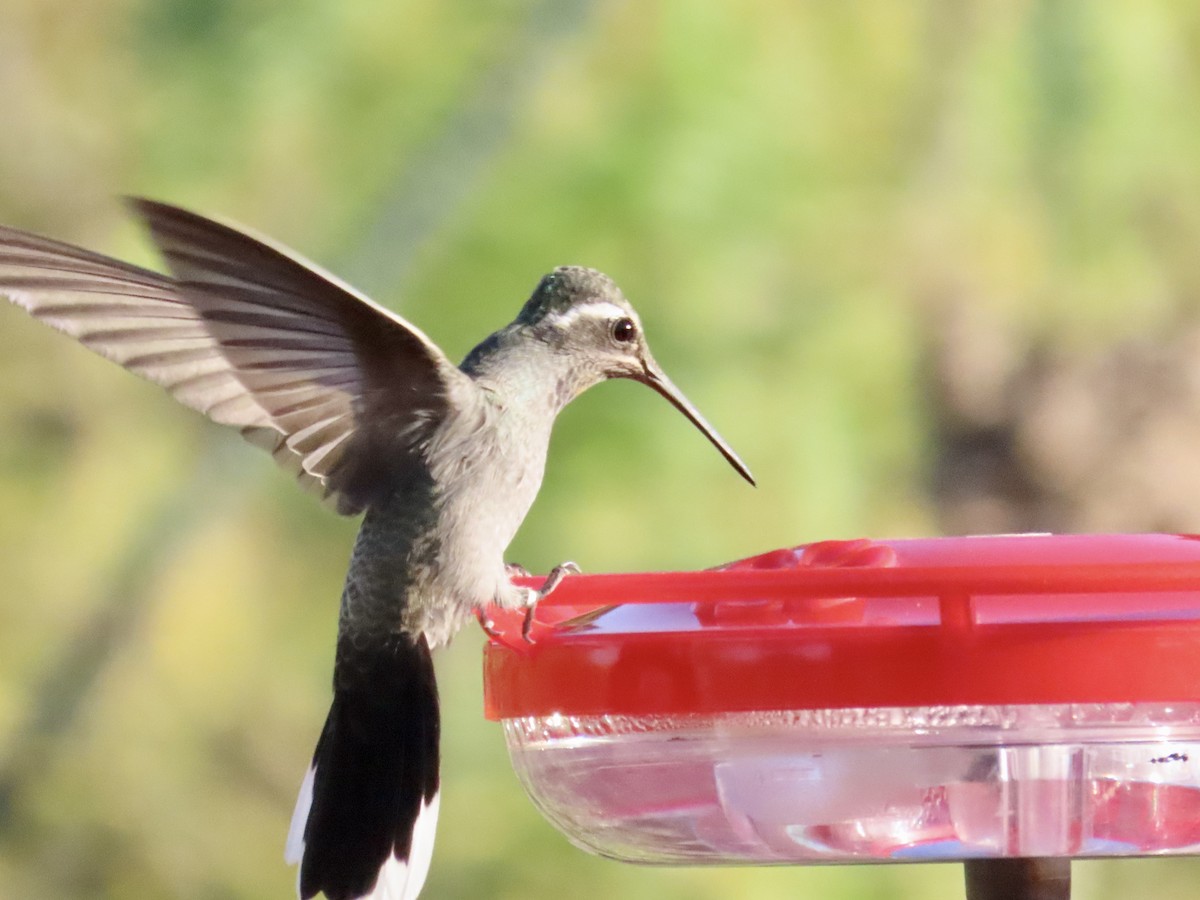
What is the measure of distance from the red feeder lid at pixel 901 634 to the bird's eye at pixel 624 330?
90 cm

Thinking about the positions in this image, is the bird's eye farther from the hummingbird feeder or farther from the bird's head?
the hummingbird feeder

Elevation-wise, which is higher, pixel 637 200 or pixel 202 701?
pixel 637 200

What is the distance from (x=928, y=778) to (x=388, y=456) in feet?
3.92

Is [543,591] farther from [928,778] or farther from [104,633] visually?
[104,633]

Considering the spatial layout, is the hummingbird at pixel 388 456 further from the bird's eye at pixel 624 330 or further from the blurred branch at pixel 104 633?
the blurred branch at pixel 104 633

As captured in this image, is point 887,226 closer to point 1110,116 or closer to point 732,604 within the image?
point 1110,116

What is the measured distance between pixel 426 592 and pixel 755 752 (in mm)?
935

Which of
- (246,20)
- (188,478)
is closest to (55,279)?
(188,478)

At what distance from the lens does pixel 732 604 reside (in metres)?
1.83

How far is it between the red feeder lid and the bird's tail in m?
0.73

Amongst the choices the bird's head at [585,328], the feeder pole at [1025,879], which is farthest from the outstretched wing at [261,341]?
the feeder pole at [1025,879]

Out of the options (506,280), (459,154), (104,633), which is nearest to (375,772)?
(104,633)

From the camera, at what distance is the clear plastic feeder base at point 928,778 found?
178cm

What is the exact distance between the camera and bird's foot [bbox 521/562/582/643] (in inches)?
79.5
